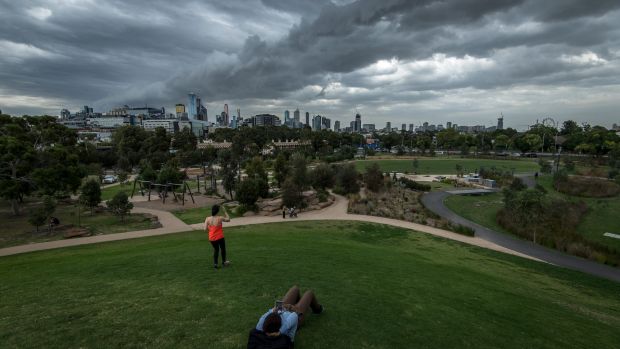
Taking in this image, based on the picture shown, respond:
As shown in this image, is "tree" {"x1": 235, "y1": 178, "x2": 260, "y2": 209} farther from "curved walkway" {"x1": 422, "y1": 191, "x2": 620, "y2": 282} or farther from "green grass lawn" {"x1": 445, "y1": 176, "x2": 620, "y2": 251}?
"green grass lawn" {"x1": 445, "y1": 176, "x2": 620, "y2": 251}

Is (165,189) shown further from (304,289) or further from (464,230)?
(304,289)

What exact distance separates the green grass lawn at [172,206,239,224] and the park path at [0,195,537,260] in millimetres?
586

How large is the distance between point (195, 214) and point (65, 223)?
9.56 m

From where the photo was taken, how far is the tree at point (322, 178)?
134ft

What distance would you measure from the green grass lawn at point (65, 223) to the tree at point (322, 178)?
2019 cm

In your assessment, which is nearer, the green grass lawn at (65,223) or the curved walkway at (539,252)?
the curved walkway at (539,252)

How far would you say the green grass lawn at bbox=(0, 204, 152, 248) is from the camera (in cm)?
2119

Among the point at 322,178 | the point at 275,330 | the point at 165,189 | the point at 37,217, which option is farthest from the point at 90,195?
the point at 275,330

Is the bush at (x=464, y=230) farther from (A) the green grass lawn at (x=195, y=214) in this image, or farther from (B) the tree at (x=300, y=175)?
(A) the green grass lawn at (x=195, y=214)

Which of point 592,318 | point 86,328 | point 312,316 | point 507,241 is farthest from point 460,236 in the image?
point 86,328

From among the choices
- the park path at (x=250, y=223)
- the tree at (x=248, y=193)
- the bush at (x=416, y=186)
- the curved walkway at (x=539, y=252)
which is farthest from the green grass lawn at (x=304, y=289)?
the bush at (x=416, y=186)

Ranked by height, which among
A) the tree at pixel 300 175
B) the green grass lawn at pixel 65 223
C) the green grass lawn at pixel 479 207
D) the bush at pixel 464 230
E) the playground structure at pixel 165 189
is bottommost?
the green grass lawn at pixel 479 207

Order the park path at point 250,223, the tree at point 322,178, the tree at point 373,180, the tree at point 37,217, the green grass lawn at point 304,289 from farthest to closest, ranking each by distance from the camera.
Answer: the tree at point 373,180 → the tree at point 322,178 → the tree at point 37,217 → the park path at point 250,223 → the green grass lawn at point 304,289

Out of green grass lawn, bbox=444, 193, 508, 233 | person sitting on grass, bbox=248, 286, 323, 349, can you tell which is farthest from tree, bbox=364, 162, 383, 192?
person sitting on grass, bbox=248, 286, 323, 349
